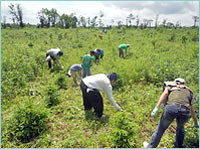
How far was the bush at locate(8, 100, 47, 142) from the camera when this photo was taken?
2.79 metres

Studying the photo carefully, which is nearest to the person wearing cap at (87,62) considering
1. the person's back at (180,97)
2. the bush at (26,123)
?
the bush at (26,123)

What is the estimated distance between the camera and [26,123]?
2826 millimetres

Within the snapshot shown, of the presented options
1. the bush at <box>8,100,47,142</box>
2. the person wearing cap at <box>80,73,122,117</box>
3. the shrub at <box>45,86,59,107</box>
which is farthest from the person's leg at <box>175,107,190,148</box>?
the shrub at <box>45,86,59,107</box>

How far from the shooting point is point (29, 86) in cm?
505

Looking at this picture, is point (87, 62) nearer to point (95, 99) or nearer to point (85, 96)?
point (85, 96)

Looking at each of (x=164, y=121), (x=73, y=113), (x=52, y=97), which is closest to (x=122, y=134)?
(x=164, y=121)

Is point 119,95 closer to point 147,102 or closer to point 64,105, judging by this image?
point 147,102

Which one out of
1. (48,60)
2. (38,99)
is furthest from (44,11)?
(38,99)

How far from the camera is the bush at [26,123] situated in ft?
9.17

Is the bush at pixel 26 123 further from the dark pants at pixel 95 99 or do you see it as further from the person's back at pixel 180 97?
the person's back at pixel 180 97

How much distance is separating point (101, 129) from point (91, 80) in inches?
44.5

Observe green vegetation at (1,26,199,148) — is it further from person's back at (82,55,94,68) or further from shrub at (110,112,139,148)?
person's back at (82,55,94,68)

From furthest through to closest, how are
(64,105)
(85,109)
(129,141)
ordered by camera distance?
(64,105)
(85,109)
(129,141)

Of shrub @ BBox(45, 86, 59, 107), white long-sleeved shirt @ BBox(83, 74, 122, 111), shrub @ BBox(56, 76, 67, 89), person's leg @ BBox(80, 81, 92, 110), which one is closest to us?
white long-sleeved shirt @ BBox(83, 74, 122, 111)
